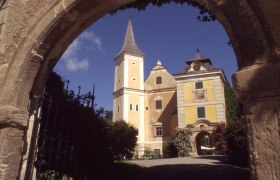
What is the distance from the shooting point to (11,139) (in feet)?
10.2

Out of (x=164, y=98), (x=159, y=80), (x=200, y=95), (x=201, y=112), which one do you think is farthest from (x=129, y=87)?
(x=201, y=112)

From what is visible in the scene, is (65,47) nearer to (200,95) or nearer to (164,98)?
(200,95)

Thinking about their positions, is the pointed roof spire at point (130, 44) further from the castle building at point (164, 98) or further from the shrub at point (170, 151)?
the shrub at point (170, 151)

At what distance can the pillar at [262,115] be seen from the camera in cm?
204

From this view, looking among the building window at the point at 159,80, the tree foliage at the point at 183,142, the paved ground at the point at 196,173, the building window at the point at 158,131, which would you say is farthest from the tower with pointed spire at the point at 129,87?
the paved ground at the point at 196,173

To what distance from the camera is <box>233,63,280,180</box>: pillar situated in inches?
80.5

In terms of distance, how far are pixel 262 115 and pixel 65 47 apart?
108 inches

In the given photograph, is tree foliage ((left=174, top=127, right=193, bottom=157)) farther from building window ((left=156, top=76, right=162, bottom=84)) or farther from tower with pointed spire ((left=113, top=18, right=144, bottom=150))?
building window ((left=156, top=76, right=162, bottom=84))

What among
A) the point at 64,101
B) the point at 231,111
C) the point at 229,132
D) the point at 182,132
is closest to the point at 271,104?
the point at 64,101

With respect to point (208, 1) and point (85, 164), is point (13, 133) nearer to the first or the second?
point (208, 1)

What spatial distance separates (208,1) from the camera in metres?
2.64

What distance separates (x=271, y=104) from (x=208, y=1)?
1.20 meters

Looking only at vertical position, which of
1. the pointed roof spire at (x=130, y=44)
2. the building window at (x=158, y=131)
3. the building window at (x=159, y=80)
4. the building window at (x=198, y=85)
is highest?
the pointed roof spire at (x=130, y=44)

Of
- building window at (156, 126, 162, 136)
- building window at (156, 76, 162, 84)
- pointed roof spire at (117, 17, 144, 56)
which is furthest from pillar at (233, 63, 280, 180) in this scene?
pointed roof spire at (117, 17, 144, 56)
